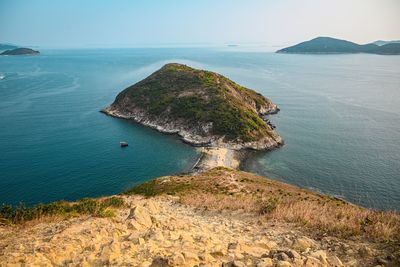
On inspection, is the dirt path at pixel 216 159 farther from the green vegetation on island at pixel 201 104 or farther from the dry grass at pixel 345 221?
the dry grass at pixel 345 221

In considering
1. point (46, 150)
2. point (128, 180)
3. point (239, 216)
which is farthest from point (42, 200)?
point (239, 216)

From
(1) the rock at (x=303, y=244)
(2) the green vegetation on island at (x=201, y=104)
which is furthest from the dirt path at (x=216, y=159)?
(1) the rock at (x=303, y=244)

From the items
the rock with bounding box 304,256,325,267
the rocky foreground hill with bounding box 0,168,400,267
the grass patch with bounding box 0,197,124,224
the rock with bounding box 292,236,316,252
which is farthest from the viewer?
the grass patch with bounding box 0,197,124,224

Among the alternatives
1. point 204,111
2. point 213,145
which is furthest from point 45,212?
point 204,111

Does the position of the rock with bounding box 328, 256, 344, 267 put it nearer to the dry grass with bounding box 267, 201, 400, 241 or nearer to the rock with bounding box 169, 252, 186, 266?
the dry grass with bounding box 267, 201, 400, 241

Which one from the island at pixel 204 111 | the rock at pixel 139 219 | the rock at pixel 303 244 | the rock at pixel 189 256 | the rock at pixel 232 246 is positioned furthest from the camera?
the island at pixel 204 111

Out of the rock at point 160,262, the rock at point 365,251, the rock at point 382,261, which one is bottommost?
the rock at point 365,251

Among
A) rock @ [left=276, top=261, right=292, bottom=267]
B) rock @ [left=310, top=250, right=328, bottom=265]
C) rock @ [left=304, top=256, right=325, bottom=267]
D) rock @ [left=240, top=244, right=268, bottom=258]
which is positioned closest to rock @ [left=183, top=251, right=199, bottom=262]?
rock @ [left=240, top=244, right=268, bottom=258]

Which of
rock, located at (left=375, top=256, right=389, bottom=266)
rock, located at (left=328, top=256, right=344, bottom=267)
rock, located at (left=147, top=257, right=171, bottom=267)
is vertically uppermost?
rock, located at (left=375, top=256, right=389, bottom=266)
